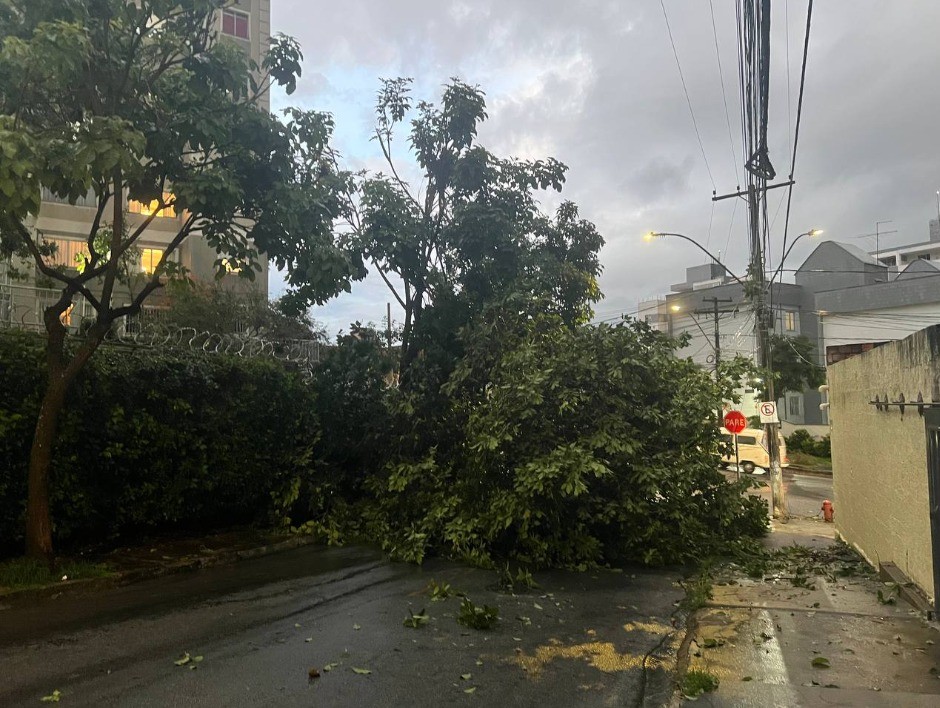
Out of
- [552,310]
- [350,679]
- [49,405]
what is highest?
[552,310]

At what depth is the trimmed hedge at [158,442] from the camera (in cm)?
896

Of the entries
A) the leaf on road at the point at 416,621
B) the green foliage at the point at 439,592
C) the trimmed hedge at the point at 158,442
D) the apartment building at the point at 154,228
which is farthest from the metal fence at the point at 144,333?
the apartment building at the point at 154,228

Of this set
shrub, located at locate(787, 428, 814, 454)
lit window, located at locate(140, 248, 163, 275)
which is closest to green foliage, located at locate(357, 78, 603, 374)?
lit window, located at locate(140, 248, 163, 275)

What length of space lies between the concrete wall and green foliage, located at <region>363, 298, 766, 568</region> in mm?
1789

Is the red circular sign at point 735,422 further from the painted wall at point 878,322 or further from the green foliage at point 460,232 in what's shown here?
the painted wall at point 878,322

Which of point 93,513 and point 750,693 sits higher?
point 93,513

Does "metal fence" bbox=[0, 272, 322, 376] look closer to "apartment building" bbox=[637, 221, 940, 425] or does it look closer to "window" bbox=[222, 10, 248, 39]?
"window" bbox=[222, 10, 248, 39]

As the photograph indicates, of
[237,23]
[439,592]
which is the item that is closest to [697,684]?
[439,592]

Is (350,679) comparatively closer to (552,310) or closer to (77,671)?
(77,671)

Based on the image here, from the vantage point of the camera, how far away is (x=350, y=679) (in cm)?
545

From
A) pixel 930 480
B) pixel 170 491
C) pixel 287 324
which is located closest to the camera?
pixel 930 480

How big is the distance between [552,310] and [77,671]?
9978 mm

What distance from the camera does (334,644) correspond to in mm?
6332

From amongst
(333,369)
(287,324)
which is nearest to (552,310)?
(333,369)
